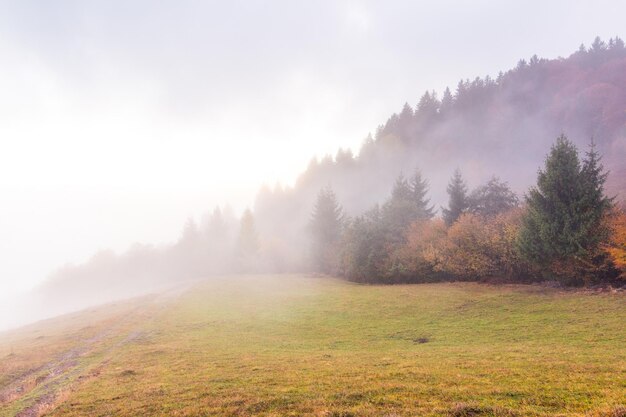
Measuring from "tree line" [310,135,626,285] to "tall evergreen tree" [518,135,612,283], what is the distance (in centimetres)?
9

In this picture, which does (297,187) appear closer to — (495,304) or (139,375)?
(495,304)

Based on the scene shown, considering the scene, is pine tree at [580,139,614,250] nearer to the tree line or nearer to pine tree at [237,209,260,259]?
the tree line

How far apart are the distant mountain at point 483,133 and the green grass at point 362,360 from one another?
87.6 metres

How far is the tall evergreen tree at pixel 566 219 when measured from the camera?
3744cm

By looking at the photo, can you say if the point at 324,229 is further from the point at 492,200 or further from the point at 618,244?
the point at 618,244

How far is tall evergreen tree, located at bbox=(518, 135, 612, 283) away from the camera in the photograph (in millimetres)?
37438

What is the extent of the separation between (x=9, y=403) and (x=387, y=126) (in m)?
171

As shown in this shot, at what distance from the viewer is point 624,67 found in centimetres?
12950

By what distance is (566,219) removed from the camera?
127ft

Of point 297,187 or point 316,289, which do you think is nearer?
point 316,289

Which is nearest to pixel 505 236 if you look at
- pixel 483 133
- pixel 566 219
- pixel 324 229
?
pixel 566 219

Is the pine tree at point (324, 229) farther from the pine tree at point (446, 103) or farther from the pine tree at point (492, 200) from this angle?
the pine tree at point (446, 103)

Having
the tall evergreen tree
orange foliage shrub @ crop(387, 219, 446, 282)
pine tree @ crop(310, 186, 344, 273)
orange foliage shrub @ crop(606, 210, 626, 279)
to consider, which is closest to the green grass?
the tall evergreen tree

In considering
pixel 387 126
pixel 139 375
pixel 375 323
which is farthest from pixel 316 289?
pixel 387 126
